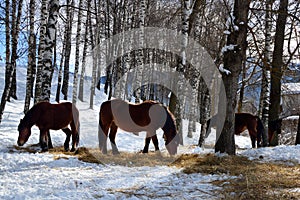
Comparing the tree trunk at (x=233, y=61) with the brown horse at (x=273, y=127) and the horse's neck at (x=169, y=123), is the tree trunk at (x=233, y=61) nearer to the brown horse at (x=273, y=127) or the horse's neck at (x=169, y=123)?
the horse's neck at (x=169, y=123)

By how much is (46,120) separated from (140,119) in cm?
236

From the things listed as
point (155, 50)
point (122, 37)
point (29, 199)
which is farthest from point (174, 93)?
Answer: point (155, 50)

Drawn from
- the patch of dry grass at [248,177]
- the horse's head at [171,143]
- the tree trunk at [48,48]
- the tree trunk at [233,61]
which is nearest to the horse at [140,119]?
the horse's head at [171,143]

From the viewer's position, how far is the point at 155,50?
31.3 meters

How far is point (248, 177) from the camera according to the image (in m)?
4.65

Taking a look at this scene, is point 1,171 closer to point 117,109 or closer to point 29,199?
point 29,199

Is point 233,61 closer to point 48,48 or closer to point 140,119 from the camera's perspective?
point 140,119

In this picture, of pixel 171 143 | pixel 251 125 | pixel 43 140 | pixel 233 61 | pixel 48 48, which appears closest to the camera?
pixel 233 61

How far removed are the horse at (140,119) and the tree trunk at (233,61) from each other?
1283mm

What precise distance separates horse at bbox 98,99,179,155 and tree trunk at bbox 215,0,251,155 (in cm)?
128

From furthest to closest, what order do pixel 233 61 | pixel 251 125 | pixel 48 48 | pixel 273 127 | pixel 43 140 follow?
pixel 251 125 < pixel 273 127 < pixel 48 48 < pixel 43 140 < pixel 233 61

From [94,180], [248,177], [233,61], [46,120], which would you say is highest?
[233,61]

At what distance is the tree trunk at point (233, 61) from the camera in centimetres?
712

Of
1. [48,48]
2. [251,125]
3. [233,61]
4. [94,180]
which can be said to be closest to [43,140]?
[48,48]
